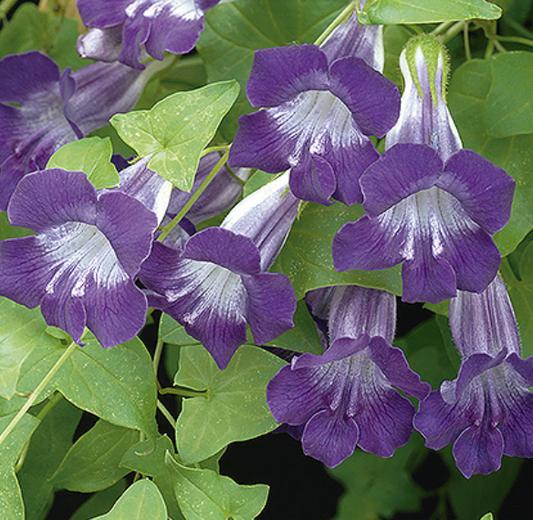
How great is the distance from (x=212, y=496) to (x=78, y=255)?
21 centimetres

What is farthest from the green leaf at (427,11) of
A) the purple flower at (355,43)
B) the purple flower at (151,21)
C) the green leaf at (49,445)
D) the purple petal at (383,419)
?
the green leaf at (49,445)

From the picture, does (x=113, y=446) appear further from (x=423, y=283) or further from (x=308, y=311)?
(x=423, y=283)

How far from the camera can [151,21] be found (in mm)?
531

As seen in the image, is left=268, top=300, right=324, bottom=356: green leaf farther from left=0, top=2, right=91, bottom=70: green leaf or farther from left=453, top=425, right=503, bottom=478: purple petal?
left=0, top=2, right=91, bottom=70: green leaf

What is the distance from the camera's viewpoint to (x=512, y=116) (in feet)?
1.79

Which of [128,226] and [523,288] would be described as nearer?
[128,226]

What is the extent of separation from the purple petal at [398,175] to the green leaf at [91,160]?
181 millimetres

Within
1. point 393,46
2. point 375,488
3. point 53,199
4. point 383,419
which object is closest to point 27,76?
point 53,199

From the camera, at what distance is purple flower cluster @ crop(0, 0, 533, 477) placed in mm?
422

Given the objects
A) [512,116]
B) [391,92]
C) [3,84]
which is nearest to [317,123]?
[391,92]

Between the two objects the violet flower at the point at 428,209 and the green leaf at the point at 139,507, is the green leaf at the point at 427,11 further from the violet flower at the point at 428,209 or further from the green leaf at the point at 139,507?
the green leaf at the point at 139,507

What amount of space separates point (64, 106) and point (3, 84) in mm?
71

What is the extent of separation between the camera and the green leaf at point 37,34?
88 centimetres

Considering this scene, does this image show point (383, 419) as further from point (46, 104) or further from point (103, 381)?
point (46, 104)
